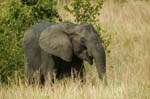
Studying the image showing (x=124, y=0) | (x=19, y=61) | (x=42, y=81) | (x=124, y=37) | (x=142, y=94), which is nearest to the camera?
(x=142, y=94)

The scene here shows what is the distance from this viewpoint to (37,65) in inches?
377

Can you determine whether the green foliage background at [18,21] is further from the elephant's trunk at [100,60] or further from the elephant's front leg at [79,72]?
the elephant's trunk at [100,60]

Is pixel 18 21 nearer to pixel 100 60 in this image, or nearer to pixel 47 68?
pixel 47 68

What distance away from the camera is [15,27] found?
11352 millimetres

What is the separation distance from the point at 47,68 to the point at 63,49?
0.43 m

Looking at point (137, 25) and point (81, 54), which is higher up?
point (81, 54)

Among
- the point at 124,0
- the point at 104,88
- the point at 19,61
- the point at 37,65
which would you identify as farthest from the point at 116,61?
the point at 124,0

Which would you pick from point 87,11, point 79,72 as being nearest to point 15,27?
point 87,11

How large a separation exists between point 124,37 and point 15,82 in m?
5.10

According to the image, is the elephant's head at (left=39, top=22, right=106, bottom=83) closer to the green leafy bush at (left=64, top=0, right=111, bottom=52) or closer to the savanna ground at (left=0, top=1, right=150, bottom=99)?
the savanna ground at (left=0, top=1, right=150, bottom=99)

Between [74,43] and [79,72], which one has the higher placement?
[74,43]

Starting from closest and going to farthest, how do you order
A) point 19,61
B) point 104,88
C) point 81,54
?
point 104,88 < point 81,54 < point 19,61

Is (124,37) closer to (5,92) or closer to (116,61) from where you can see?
(116,61)

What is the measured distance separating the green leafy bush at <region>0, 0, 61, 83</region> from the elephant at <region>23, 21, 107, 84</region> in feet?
3.57
